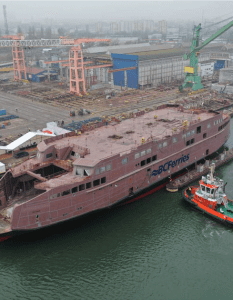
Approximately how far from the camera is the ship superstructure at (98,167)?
1132 inches

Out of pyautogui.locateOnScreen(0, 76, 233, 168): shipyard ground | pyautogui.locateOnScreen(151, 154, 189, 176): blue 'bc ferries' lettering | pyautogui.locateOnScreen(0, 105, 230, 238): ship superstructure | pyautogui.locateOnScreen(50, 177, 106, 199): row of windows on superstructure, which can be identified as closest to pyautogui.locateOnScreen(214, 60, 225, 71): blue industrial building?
pyautogui.locateOnScreen(0, 76, 233, 168): shipyard ground

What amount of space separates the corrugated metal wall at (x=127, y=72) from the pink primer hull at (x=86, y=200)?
5753 centimetres

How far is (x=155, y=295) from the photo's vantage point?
78.1 feet

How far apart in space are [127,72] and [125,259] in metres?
75.3

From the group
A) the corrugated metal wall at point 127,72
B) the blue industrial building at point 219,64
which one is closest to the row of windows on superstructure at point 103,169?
the corrugated metal wall at point 127,72

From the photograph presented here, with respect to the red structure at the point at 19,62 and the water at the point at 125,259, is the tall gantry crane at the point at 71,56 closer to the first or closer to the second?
the red structure at the point at 19,62

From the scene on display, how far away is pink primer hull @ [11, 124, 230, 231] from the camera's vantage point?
27.6 metres

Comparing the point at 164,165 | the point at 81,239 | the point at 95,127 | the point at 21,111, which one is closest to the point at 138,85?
the point at 21,111

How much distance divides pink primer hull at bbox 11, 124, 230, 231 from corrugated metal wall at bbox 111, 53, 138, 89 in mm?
57528

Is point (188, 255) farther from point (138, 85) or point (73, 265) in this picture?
point (138, 85)

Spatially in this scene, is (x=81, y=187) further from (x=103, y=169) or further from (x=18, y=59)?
(x=18, y=59)

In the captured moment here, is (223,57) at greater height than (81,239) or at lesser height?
greater

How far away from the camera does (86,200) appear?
3050cm

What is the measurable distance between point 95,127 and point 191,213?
686 inches
